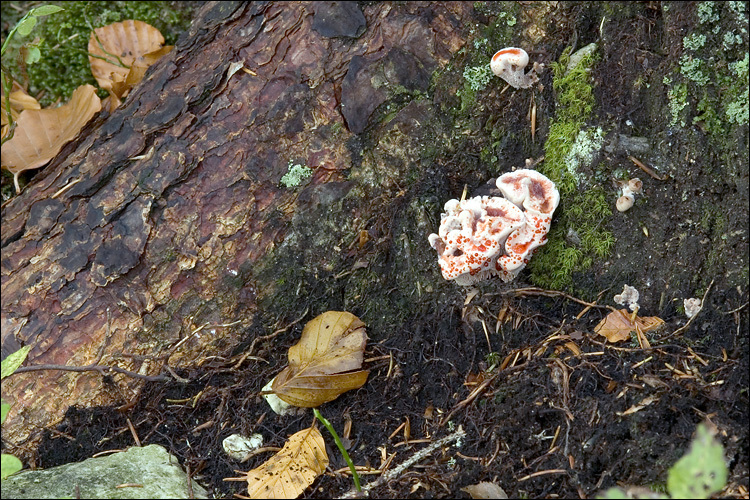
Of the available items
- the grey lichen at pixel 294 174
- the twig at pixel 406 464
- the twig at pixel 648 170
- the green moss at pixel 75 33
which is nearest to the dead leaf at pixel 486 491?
the twig at pixel 406 464

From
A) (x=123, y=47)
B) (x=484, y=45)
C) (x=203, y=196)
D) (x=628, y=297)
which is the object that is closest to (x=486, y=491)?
(x=628, y=297)

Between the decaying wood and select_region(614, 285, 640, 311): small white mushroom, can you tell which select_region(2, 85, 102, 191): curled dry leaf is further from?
select_region(614, 285, 640, 311): small white mushroom

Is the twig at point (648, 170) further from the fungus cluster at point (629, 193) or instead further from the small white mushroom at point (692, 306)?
the small white mushroom at point (692, 306)

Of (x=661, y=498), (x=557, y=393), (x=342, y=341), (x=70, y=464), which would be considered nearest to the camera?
(x=661, y=498)

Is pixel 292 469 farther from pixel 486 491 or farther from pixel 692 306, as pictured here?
pixel 692 306

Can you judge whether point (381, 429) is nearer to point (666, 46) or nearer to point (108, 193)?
point (108, 193)

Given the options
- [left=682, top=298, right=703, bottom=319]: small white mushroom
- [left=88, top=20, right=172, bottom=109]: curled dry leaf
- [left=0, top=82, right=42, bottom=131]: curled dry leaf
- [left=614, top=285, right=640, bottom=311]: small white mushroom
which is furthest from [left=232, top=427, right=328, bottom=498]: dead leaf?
[left=0, top=82, right=42, bottom=131]: curled dry leaf

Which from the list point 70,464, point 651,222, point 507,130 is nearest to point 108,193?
point 70,464
